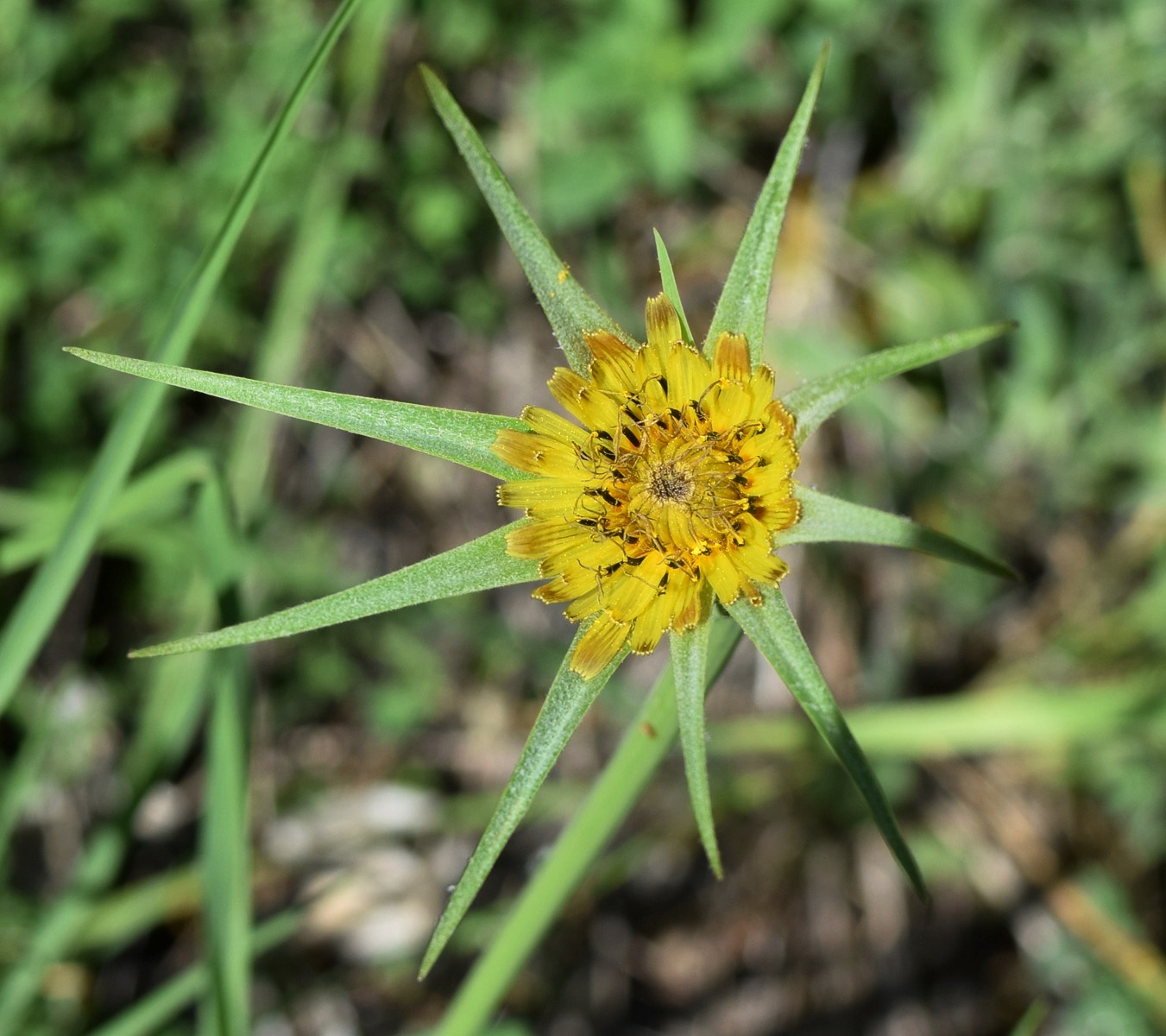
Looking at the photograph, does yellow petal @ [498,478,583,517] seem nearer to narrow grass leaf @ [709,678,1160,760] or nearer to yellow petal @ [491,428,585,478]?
yellow petal @ [491,428,585,478]

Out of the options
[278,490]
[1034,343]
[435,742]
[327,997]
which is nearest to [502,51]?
[278,490]

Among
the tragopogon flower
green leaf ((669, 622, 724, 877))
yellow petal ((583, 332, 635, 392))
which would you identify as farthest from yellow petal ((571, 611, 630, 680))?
yellow petal ((583, 332, 635, 392))

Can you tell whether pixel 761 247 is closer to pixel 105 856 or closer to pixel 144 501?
pixel 144 501

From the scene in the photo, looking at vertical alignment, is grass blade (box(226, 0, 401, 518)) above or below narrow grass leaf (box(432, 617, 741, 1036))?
above

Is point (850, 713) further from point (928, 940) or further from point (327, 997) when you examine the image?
point (327, 997)

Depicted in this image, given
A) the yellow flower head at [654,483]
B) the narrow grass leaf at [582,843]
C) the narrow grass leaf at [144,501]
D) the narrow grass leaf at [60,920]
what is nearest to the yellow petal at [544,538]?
the yellow flower head at [654,483]

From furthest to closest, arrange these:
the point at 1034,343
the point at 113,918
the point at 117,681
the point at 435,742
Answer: the point at 435,742 < the point at 117,681 < the point at 1034,343 < the point at 113,918

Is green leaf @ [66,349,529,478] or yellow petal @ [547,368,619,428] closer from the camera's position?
green leaf @ [66,349,529,478]
